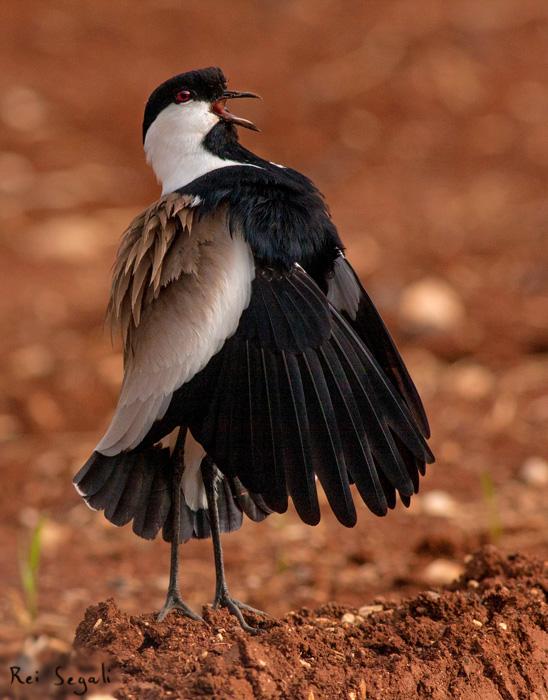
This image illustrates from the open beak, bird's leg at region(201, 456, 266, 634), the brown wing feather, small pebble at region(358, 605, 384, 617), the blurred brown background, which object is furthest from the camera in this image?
the blurred brown background

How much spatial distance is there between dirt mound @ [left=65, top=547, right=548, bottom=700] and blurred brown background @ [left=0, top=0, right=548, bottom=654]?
97cm

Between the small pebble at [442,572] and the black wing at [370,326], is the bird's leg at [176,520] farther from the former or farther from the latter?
the small pebble at [442,572]

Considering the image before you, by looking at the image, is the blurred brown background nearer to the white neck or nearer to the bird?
the bird

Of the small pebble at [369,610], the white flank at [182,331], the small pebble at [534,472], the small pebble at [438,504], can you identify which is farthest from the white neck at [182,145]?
the small pebble at [534,472]

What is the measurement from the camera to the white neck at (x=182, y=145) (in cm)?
333

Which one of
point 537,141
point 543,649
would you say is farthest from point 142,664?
point 537,141

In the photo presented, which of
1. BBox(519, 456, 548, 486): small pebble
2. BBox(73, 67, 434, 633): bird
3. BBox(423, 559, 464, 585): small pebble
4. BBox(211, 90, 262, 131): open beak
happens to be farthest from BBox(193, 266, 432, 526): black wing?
BBox(519, 456, 548, 486): small pebble

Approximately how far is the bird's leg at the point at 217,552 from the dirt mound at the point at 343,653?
0.44ft

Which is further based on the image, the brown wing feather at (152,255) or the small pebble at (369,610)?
the small pebble at (369,610)

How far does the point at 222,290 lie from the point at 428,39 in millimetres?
8155

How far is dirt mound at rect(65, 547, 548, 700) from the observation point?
2391 millimetres

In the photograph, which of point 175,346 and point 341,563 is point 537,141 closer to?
point 341,563

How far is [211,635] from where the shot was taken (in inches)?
106

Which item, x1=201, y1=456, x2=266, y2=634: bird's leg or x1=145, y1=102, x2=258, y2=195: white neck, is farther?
x1=145, y1=102, x2=258, y2=195: white neck
